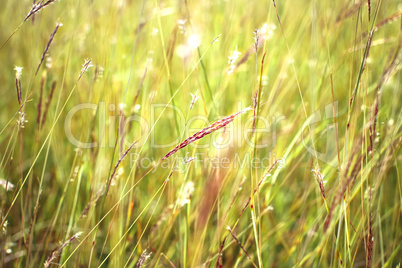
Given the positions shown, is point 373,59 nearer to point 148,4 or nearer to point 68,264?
point 148,4

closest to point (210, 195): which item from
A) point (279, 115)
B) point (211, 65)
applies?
point (279, 115)

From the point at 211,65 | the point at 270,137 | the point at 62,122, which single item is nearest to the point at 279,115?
the point at 270,137

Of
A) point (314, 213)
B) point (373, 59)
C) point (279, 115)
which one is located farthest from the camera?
point (373, 59)

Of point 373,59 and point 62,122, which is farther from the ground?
point 373,59

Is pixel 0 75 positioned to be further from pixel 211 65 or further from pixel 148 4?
pixel 211 65

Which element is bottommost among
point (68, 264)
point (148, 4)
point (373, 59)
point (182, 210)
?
point (68, 264)

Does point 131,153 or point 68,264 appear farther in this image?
point 131,153

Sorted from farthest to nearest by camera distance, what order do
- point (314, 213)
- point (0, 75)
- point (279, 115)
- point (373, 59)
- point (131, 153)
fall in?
point (0, 75)
point (373, 59)
point (279, 115)
point (131, 153)
point (314, 213)
